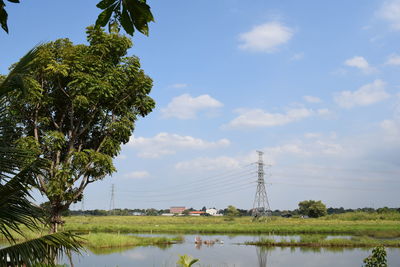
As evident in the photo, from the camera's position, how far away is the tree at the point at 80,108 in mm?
12883

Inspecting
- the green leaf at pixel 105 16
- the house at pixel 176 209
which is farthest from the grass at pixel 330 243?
the house at pixel 176 209

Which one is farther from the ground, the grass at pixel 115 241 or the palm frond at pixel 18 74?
the palm frond at pixel 18 74

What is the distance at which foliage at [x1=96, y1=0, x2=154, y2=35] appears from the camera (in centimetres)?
245

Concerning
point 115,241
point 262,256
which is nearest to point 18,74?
point 262,256

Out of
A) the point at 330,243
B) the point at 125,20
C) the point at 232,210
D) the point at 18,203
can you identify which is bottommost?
the point at 330,243

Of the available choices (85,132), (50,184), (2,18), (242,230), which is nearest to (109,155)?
(85,132)

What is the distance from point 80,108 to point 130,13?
11.8 meters

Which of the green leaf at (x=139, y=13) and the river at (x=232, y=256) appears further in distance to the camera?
the river at (x=232, y=256)

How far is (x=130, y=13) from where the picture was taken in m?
2.46

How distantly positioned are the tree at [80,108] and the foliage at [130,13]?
10.4 metres

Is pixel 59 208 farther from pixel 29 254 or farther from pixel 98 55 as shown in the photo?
pixel 29 254

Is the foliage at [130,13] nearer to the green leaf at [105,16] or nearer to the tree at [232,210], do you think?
the green leaf at [105,16]

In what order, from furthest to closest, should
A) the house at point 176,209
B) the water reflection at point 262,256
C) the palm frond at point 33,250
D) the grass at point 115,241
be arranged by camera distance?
the house at point 176,209
the grass at point 115,241
the water reflection at point 262,256
the palm frond at point 33,250

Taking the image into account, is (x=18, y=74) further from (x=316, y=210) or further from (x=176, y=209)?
(x=176, y=209)
